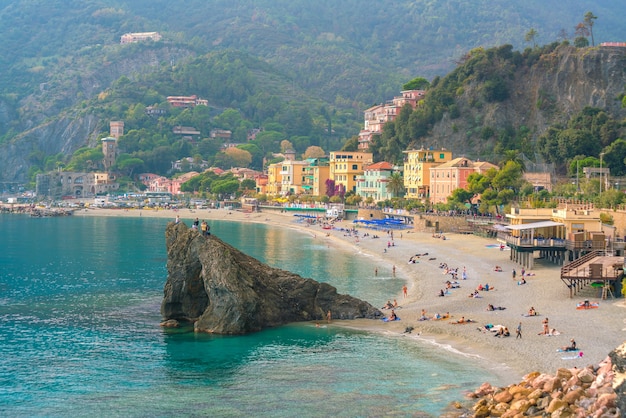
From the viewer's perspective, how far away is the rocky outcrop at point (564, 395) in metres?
22.2

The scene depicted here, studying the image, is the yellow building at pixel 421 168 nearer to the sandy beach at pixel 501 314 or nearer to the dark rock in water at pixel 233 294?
the sandy beach at pixel 501 314

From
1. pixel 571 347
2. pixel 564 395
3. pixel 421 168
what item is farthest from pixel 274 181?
pixel 564 395

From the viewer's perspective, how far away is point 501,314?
132 feet

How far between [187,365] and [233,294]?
5443mm

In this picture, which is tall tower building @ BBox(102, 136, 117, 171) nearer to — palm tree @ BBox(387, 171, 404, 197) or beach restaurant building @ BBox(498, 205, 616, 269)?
palm tree @ BBox(387, 171, 404, 197)

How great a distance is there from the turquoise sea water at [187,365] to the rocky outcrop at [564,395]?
1.72 metres

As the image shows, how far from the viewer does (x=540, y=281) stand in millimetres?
48312

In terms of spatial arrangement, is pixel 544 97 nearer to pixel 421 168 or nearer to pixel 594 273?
pixel 421 168

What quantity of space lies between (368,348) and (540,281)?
17170 millimetres

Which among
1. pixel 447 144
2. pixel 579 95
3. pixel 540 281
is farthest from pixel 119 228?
pixel 540 281

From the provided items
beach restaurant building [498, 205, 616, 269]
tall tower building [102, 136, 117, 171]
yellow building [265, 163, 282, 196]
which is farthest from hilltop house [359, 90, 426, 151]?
beach restaurant building [498, 205, 616, 269]

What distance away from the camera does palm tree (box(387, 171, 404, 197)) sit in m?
110

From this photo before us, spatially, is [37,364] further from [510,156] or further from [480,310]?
[510,156]

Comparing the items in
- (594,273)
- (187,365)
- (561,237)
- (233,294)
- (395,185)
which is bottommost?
(187,365)
